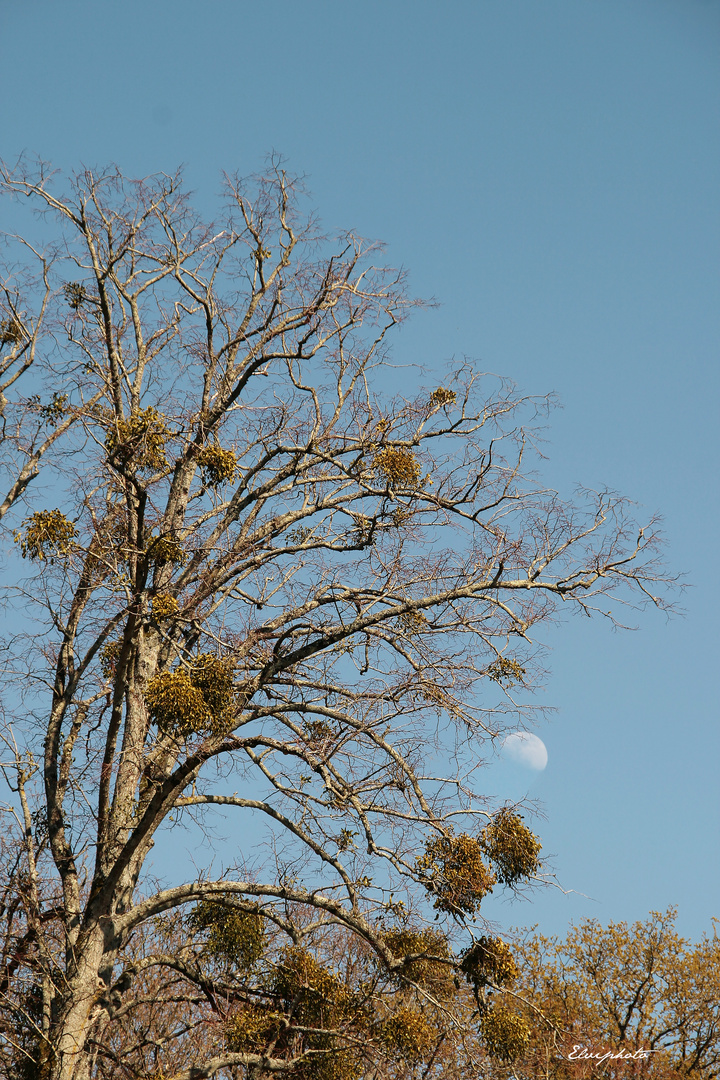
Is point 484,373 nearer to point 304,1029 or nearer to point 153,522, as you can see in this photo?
point 153,522

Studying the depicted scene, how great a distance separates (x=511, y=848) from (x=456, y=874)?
1.67 feet

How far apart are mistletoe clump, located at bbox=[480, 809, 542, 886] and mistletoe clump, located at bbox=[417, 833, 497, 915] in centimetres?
10

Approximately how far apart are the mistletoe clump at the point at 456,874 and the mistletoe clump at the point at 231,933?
80.0 inches

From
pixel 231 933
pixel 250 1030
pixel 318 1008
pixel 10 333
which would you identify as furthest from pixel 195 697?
pixel 10 333

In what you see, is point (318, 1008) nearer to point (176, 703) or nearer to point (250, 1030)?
point (250, 1030)

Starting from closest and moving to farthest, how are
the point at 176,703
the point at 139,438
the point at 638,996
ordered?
the point at 176,703 → the point at 139,438 → the point at 638,996

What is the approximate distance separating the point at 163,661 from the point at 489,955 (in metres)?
4.14

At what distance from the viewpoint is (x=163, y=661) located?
967 centimetres

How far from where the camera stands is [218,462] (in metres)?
8.84

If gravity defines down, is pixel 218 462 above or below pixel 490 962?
above

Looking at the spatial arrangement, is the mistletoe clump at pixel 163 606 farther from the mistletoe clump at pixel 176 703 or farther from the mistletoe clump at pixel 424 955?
the mistletoe clump at pixel 424 955

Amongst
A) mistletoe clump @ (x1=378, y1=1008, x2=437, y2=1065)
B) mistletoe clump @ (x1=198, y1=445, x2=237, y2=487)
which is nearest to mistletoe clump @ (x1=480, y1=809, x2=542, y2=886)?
mistletoe clump @ (x1=378, y1=1008, x2=437, y2=1065)

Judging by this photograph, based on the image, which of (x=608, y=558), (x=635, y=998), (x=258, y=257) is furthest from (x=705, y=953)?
(x=258, y=257)

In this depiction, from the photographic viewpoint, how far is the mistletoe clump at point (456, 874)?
26.2 ft
